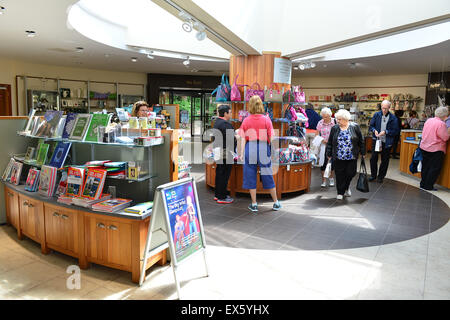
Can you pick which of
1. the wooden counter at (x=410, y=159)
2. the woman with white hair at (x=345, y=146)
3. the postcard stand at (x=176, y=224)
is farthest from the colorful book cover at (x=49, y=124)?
the wooden counter at (x=410, y=159)

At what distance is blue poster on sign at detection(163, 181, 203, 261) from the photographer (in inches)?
114

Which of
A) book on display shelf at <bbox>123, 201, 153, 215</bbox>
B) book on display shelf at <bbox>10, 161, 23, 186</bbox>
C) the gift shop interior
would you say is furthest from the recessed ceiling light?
book on display shelf at <bbox>123, 201, 153, 215</bbox>

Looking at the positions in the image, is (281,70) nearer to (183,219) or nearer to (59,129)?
(59,129)

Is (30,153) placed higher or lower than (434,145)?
lower

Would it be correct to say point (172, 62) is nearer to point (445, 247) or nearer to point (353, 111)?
point (353, 111)

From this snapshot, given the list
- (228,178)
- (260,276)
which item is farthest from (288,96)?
(260,276)

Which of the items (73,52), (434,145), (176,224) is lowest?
(176,224)

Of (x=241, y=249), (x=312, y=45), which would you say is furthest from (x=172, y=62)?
(x=241, y=249)

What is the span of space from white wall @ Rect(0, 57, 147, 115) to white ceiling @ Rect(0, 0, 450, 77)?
0.57m

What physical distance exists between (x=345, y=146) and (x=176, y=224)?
152 inches

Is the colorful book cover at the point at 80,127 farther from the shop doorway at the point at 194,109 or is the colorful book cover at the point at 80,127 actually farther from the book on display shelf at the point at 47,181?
the shop doorway at the point at 194,109

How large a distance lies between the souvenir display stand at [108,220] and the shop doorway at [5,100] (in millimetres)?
8630

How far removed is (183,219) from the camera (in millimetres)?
3049

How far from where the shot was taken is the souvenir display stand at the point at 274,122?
6.11 metres
